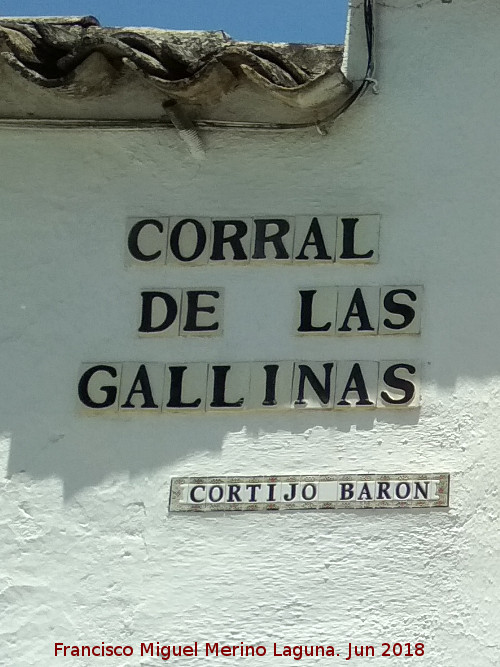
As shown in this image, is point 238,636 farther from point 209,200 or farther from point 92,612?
point 209,200

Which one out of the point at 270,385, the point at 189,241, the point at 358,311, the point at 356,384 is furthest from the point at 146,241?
the point at 356,384

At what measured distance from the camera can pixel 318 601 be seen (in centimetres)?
675

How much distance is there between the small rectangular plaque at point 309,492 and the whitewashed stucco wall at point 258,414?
0.04 meters

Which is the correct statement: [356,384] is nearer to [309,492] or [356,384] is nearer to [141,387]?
[309,492]

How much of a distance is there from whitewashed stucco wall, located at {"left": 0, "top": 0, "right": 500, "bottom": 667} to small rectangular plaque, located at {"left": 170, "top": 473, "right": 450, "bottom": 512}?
0.14ft

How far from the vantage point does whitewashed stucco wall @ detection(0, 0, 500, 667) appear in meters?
6.77

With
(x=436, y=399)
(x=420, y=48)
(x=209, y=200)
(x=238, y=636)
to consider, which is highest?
(x=420, y=48)

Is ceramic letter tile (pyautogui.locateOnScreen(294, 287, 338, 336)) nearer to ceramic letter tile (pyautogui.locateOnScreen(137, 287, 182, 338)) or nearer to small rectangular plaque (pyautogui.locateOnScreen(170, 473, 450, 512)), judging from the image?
ceramic letter tile (pyautogui.locateOnScreen(137, 287, 182, 338))

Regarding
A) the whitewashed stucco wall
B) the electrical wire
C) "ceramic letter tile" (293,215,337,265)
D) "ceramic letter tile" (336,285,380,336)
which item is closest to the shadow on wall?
the whitewashed stucco wall

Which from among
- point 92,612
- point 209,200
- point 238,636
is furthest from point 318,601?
point 209,200

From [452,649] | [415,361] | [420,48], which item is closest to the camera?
[452,649]

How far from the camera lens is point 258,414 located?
7.07 meters

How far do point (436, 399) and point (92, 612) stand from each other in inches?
65.4

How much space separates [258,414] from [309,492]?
40 cm
